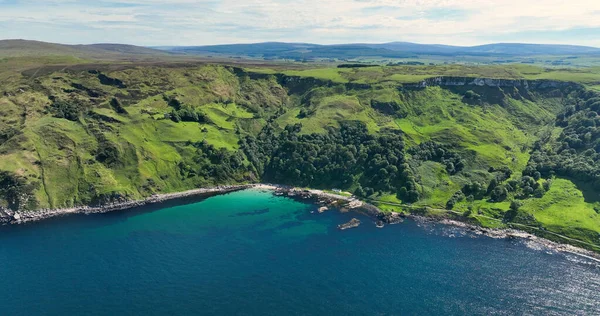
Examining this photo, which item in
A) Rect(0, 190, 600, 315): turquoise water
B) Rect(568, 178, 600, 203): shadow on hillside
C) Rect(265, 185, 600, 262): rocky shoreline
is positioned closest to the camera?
Rect(0, 190, 600, 315): turquoise water

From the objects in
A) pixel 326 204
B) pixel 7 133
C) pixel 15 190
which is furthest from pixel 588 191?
pixel 7 133

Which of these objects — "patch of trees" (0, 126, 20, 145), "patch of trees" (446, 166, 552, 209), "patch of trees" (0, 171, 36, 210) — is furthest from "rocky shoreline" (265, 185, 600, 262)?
"patch of trees" (0, 126, 20, 145)

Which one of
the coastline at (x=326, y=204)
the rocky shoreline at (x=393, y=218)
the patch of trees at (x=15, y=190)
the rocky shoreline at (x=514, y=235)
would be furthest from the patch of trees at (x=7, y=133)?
the rocky shoreline at (x=514, y=235)

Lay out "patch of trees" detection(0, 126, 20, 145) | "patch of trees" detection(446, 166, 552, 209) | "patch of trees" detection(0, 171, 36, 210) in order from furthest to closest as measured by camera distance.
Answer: "patch of trees" detection(0, 126, 20, 145) < "patch of trees" detection(446, 166, 552, 209) < "patch of trees" detection(0, 171, 36, 210)

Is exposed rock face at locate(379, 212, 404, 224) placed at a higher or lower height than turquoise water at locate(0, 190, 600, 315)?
higher

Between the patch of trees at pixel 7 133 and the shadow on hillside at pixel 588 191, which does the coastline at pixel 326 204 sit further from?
the patch of trees at pixel 7 133

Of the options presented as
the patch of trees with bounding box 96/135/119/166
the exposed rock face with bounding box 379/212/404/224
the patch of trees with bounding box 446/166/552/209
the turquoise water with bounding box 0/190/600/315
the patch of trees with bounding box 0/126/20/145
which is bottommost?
the turquoise water with bounding box 0/190/600/315

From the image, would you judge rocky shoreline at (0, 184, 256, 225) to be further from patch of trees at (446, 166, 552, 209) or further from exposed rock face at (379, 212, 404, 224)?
patch of trees at (446, 166, 552, 209)
